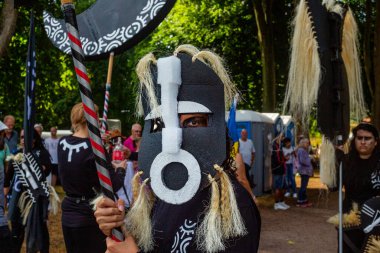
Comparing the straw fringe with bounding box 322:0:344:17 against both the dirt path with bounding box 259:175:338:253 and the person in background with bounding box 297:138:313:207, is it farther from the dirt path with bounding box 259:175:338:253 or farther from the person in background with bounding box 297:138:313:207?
the person in background with bounding box 297:138:313:207

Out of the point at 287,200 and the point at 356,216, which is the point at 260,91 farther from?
the point at 356,216

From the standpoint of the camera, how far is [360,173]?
4.51 meters

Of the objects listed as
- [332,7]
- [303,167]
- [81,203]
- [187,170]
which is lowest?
[303,167]

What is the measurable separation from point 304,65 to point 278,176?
7.77 meters

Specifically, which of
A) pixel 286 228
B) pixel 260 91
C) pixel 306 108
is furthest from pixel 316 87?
pixel 260 91

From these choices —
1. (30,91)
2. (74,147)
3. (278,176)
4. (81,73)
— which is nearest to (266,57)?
(278,176)

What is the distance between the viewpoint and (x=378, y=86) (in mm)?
14156

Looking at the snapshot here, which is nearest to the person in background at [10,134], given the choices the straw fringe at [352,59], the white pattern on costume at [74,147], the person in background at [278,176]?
the white pattern on costume at [74,147]

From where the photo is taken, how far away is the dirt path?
793 centimetres

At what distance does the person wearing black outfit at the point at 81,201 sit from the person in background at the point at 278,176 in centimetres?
805

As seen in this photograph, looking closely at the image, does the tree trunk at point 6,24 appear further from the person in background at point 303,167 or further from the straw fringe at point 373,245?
the person in background at point 303,167

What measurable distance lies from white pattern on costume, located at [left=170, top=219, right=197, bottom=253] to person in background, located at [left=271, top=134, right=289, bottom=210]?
997cm

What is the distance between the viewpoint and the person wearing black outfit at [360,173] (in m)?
4.44

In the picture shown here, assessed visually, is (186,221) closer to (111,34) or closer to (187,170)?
(187,170)
